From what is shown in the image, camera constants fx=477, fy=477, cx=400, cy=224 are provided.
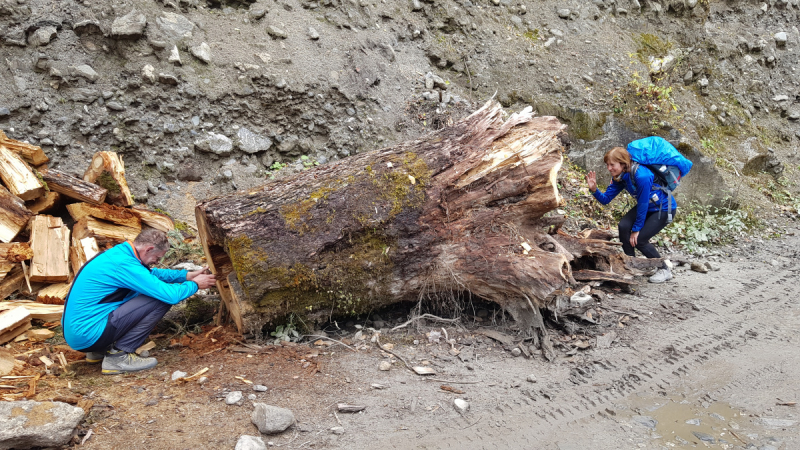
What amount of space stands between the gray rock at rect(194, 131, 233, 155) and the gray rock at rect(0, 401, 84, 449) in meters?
4.15

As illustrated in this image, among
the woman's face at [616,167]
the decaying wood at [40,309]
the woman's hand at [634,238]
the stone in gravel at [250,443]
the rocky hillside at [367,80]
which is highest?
the rocky hillside at [367,80]

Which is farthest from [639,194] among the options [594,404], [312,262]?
[312,262]

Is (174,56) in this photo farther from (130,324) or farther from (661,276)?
(661,276)

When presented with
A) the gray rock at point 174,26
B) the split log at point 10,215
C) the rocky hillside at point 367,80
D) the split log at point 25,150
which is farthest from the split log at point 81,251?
the gray rock at point 174,26

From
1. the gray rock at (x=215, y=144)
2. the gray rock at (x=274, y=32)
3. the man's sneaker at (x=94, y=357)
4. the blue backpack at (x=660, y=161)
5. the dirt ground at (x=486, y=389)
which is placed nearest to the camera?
the dirt ground at (x=486, y=389)

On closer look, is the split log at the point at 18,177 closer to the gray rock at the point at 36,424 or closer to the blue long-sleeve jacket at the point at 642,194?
the gray rock at the point at 36,424

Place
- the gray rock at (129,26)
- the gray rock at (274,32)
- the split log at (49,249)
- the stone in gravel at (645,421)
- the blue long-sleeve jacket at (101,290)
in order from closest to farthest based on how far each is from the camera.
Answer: the stone in gravel at (645,421), the blue long-sleeve jacket at (101,290), the split log at (49,249), the gray rock at (129,26), the gray rock at (274,32)

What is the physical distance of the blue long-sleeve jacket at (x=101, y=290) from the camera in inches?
137

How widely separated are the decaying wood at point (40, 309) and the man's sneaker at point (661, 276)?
20.2 feet

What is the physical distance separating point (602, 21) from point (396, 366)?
9.11m

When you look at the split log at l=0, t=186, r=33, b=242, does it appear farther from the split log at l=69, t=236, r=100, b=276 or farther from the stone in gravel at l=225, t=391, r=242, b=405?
the stone in gravel at l=225, t=391, r=242, b=405

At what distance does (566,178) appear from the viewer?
→ 749 cm

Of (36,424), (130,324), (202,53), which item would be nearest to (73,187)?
(130,324)

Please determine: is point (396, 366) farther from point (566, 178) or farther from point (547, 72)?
point (547, 72)
